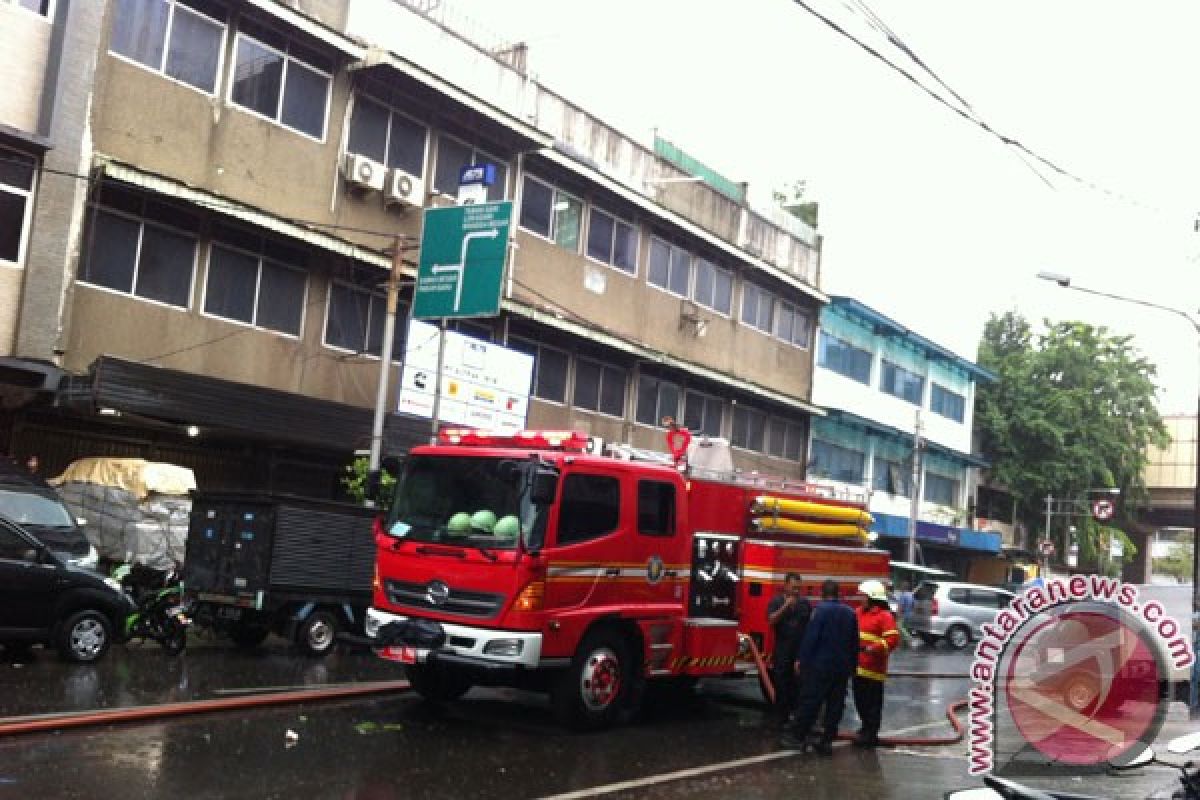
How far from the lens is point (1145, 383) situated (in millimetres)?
50250

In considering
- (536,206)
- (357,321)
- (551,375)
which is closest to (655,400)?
(551,375)

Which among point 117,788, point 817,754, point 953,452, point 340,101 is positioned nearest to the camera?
point 117,788

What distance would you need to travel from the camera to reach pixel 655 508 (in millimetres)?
11586

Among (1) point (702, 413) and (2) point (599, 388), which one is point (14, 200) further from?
(1) point (702, 413)

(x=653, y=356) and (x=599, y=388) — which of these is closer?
(x=599, y=388)

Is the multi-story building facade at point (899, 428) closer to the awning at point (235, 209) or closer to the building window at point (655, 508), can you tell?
the awning at point (235, 209)

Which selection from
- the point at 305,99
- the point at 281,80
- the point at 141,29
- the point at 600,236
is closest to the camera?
the point at 141,29

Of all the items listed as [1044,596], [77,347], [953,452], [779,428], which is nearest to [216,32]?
[77,347]

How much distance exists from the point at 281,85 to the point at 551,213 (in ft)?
25.9

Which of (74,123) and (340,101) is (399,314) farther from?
(74,123)

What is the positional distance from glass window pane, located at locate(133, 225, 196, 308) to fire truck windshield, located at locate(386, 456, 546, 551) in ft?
32.8

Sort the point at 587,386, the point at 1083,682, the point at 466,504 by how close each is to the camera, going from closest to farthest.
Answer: the point at 1083,682
the point at 466,504
the point at 587,386

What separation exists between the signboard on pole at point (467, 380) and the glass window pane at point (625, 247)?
20.0 feet

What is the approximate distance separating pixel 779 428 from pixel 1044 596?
103 ft
